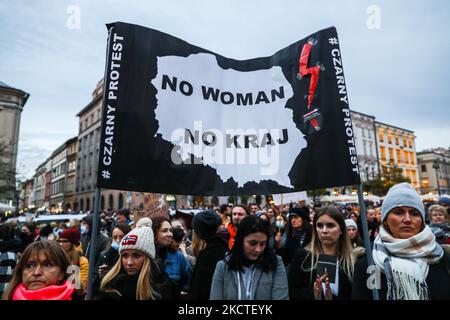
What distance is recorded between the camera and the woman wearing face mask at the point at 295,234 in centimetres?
477

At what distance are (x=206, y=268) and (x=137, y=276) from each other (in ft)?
2.13

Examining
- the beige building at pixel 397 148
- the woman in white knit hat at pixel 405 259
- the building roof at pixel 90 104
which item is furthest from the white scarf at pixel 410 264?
the beige building at pixel 397 148

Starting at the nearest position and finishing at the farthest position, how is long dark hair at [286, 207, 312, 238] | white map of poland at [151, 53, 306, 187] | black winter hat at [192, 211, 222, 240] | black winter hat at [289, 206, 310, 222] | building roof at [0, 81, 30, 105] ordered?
white map of poland at [151, 53, 306, 187], black winter hat at [192, 211, 222, 240], long dark hair at [286, 207, 312, 238], black winter hat at [289, 206, 310, 222], building roof at [0, 81, 30, 105]

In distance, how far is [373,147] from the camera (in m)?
59.4

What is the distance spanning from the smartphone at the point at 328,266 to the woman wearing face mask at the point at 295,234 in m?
2.12

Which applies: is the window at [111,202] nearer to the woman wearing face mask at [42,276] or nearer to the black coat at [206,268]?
the black coat at [206,268]

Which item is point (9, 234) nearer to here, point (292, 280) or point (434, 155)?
point (292, 280)

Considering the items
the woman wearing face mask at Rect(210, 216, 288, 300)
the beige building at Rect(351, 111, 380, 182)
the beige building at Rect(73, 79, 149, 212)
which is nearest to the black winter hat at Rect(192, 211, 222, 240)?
the woman wearing face mask at Rect(210, 216, 288, 300)

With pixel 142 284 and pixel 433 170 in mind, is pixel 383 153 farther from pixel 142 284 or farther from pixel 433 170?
pixel 142 284

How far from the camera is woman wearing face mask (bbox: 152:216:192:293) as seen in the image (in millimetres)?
3622

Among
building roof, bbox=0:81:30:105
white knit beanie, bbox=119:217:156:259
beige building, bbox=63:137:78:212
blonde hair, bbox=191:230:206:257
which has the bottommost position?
blonde hair, bbox=191:230:206:257

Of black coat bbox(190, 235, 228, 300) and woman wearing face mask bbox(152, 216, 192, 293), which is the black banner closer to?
black coat bbox(190, 235, 228, 300)

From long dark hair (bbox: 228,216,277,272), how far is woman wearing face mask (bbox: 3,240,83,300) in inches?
49.1
